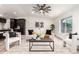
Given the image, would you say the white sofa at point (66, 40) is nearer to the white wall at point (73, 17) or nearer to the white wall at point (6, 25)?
the white wall at point (73, 17)

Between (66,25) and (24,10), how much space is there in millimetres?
1093

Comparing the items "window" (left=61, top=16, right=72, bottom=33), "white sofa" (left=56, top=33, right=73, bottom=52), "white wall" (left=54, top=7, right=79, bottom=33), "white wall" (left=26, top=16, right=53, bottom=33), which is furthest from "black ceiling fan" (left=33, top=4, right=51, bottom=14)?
"white sofa" (left=56, top=33, right=73, bottom=52)

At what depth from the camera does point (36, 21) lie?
2736 millimetres

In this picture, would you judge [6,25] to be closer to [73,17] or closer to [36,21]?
[36,21]

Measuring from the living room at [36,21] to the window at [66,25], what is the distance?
28mm

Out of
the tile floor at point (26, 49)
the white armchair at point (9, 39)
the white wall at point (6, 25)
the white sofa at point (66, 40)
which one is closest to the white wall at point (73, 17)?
the white sofa at point (66, 40)

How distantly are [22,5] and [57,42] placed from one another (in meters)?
1.15

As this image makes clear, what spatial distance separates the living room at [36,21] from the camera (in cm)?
253

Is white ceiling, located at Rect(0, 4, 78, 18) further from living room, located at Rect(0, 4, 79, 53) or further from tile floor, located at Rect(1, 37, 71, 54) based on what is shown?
tile floor, located at Rect(1, 37, 71, 54)

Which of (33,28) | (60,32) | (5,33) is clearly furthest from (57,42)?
(5,33)

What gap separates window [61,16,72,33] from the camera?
2703mm
